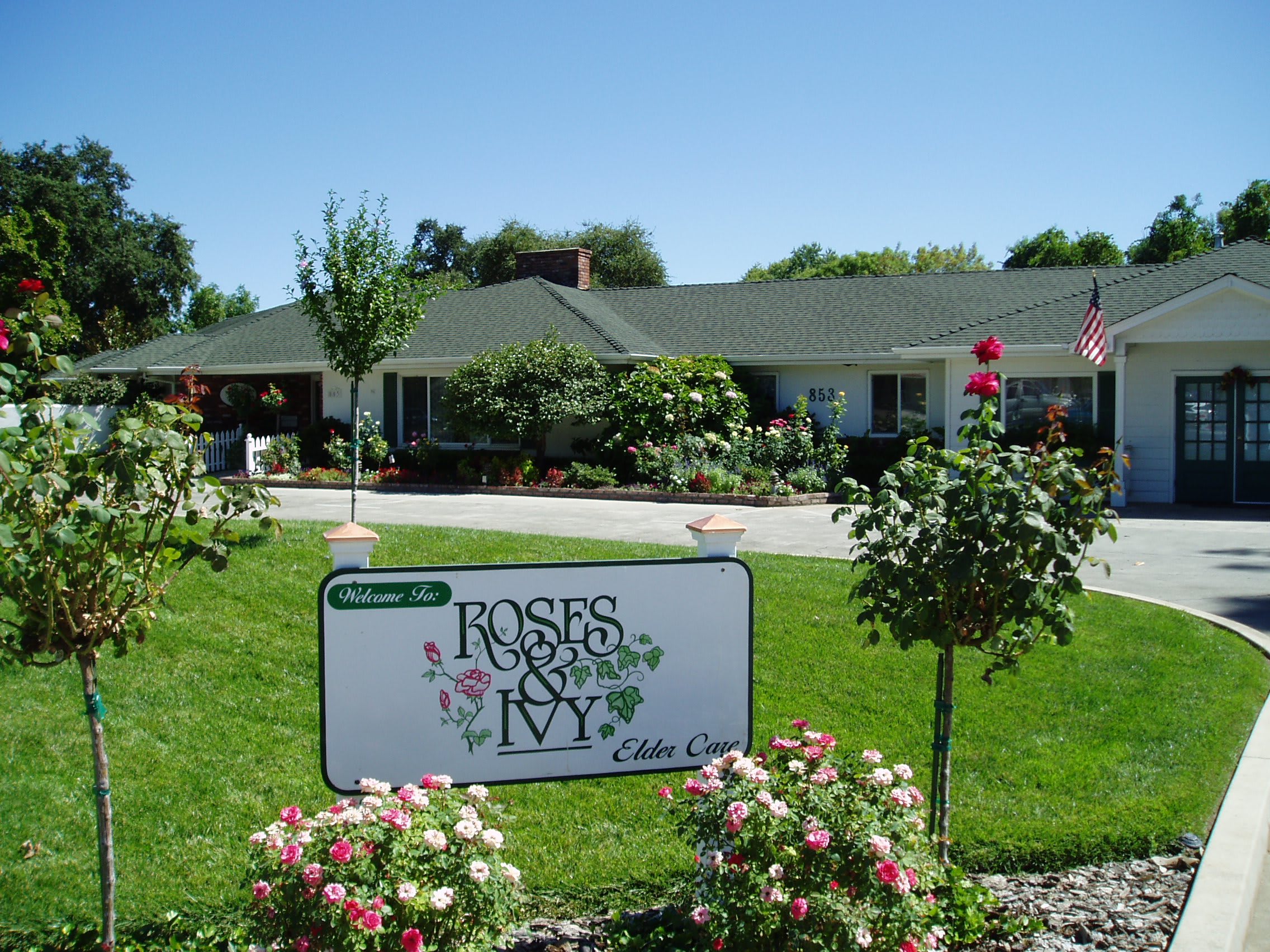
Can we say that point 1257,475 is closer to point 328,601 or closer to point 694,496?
point 694,496

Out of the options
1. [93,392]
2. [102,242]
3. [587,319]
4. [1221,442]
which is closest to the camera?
[1221,442]

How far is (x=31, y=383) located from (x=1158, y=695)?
683 cm

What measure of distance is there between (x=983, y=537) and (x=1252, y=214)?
45295 millimetres

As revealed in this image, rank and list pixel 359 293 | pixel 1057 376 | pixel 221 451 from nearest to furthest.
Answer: pixel 359 293, pixel 1057 376, pixel 221 451

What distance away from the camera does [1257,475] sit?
17.6 m

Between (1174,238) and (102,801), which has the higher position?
(1174,238)

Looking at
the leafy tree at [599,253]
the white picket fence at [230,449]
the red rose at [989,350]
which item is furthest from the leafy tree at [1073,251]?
the red rose at [989,350]

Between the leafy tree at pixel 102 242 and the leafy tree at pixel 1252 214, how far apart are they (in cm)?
4608

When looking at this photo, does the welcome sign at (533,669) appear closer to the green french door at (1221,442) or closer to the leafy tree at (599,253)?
the green french door at (1221,442)

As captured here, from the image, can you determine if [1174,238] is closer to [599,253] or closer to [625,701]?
[599,253]

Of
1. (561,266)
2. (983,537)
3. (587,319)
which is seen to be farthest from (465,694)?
(561,266)

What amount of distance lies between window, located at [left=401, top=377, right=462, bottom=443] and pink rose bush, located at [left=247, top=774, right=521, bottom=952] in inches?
815

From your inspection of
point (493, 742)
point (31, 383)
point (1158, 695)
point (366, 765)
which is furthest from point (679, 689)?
point (1158, 695)

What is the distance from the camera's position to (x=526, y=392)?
20.6 meters
